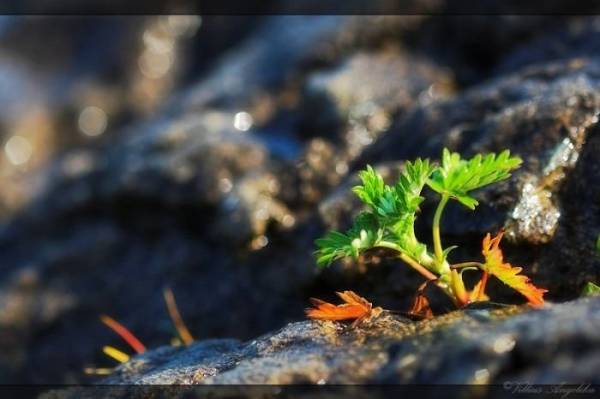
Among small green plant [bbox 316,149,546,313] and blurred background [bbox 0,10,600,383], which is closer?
small green plant [bbox 316,149,546,313]

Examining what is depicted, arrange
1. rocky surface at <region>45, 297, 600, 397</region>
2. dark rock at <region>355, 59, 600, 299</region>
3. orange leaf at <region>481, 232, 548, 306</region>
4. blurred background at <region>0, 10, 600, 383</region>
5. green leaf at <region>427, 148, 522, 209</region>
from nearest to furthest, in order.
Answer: rocky surface at <region>45, 297, 600, 397</region> → orange leaf at <region>481, 232, 548, 306</region> → green leaf at <region>427, 148, 522, 209</region> → dark rock at <region>355, 59, 600, 299</region> → blurred background at <region>0, 10, 600, 383</region>

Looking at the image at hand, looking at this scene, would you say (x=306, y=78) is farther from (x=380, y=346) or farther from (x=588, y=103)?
(x=380, y=346)

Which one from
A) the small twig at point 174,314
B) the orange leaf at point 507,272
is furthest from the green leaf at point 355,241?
the small twig at point 174,314

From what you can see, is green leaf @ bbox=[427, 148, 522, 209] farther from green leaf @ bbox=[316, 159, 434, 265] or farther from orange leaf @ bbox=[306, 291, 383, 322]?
orange leaf @ bbox=[306, 291, 383, 322]

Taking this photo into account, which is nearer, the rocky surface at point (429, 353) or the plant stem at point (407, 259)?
the rocky surface at point (429, 353)

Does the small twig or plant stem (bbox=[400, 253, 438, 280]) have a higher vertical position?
the small twig

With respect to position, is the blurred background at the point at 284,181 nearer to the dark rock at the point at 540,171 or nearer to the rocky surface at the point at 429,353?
the dark rock at the point at 540,171

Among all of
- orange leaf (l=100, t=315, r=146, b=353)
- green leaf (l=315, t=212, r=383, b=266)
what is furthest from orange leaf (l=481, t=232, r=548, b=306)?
orange leaf (l=100, t=315, r=146, b=353)

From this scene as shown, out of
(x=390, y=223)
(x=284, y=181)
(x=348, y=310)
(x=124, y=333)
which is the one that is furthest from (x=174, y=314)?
(x=390, y=223)
